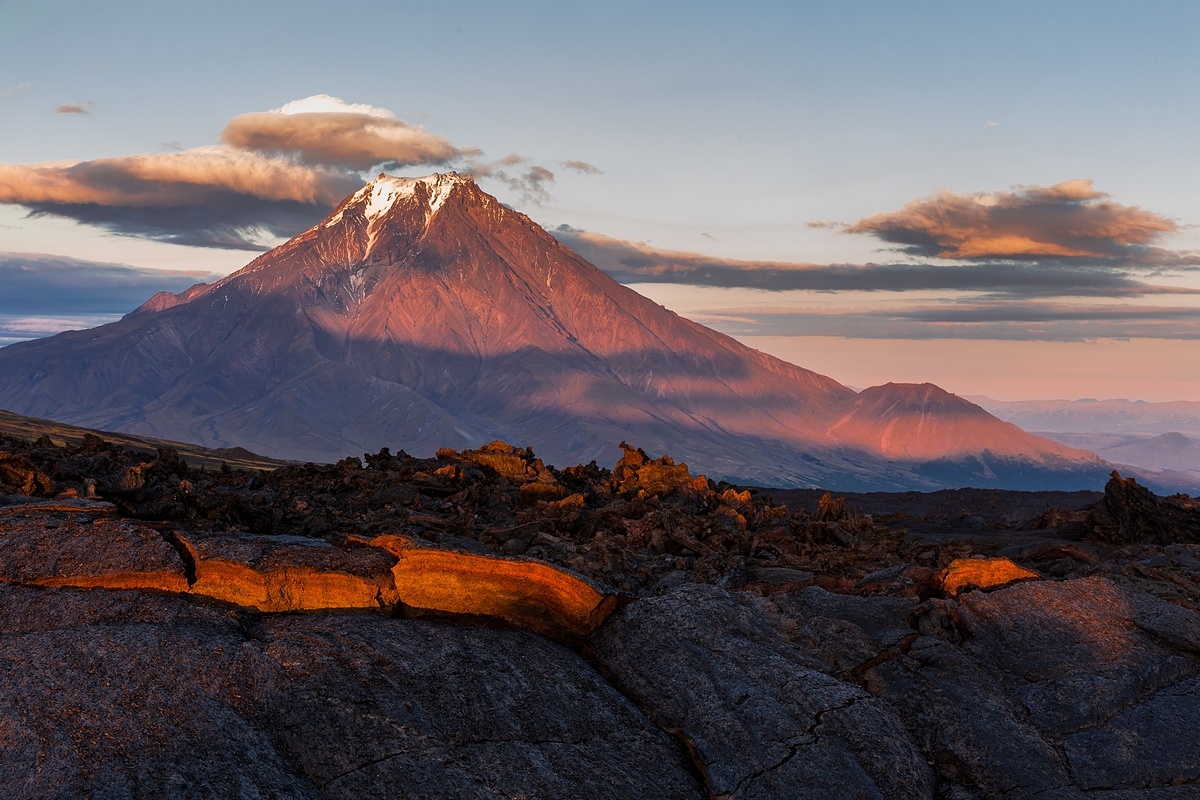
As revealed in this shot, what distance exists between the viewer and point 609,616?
45.7 ft

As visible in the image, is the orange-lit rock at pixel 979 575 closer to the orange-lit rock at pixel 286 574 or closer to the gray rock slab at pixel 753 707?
the gray rock slab at pixel 753 707

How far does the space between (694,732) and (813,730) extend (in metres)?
1.37

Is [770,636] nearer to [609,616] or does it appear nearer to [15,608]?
[609,616]

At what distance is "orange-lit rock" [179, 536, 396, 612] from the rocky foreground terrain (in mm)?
31

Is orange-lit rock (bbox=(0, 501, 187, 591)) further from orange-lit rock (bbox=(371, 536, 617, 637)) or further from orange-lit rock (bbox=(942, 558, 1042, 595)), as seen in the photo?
orange-lit rock (bbox=(942, 558, 1042, 595))

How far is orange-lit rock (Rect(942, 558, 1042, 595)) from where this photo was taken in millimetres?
16422

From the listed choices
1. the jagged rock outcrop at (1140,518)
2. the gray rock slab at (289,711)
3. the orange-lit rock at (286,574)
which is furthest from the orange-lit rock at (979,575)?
the jagged rock outcrop at (1140,518)

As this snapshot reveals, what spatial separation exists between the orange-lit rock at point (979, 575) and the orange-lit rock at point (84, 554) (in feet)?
38.0

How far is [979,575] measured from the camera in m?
16.7

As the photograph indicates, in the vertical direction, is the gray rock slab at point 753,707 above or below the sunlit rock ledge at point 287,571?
below

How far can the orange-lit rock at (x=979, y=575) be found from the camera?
16422mm

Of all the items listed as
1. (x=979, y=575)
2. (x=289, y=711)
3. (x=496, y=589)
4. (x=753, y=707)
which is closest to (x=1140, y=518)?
(x=979, y=575)

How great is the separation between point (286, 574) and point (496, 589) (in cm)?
265

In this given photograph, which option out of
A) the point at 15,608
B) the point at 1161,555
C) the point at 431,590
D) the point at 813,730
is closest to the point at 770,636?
the point at 813,730
